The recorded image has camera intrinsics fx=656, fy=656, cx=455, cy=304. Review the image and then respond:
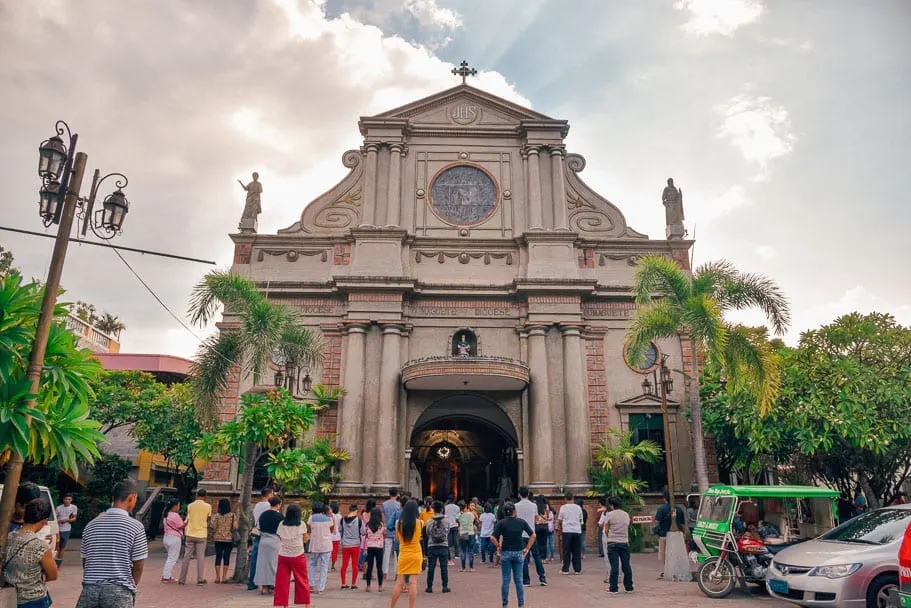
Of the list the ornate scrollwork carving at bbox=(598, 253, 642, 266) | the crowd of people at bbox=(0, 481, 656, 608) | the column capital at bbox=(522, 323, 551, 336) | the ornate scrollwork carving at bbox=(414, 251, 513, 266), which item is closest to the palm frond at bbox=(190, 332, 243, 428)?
the crowd of people at bbox=(0, 481, 656, 608)

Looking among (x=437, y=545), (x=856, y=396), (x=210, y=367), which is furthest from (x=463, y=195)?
(x=437, y=545)

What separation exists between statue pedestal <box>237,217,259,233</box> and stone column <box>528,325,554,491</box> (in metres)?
10.4

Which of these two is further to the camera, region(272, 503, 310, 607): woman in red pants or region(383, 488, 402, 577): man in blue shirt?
region(383, 488, 402, 577): man in blue shirt

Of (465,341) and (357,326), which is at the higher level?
(357,326)

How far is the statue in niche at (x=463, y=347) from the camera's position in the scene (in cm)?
2130

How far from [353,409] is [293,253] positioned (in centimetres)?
613

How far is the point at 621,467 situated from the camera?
65.5 feet

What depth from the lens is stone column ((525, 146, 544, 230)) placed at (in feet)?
76.5

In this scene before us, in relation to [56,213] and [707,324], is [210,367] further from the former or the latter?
[707,324]

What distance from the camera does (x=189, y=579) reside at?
1316cm

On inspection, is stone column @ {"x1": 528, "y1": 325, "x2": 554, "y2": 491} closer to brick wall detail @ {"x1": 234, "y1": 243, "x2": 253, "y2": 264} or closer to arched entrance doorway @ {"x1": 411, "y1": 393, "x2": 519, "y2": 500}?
arched entrance doorway @ {"x1": 411, "y1": 393, "x2": 519, "y2": 500}

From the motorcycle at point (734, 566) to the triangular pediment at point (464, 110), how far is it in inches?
712

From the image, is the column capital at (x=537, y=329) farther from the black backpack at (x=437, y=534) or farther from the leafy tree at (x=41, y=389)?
the leafy tree at (x=41, y=389)

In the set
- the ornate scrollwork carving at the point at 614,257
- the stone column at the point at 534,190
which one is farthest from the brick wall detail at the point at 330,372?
the ornate scrollwork carving at the point at 614,257
